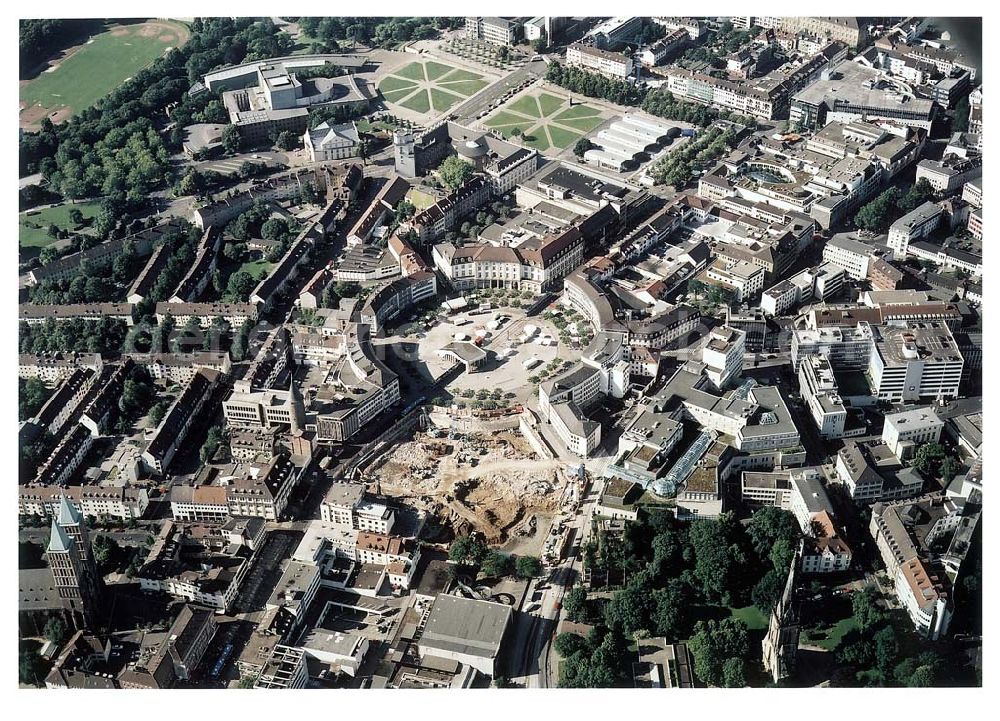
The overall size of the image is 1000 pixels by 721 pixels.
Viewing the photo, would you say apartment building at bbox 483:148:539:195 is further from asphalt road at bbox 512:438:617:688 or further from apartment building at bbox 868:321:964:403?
asphalt road at bbox 512:438:617:688

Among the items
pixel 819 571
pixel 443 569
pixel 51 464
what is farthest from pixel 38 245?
pixel 819 571

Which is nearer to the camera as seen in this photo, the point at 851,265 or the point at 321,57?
the point at 851,265

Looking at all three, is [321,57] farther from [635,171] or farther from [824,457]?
[824,457]

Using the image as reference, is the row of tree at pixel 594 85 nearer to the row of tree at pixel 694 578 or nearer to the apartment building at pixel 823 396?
the apartment building at pixel 823 396

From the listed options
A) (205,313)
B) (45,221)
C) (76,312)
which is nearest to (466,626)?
(205,313)

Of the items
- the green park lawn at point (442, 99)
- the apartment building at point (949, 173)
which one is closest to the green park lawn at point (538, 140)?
the green park lawn at point (442, 99)

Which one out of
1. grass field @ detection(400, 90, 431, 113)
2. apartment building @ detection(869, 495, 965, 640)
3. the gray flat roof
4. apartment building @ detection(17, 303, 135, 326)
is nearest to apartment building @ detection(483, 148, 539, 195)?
grass field @ detection(400, 90, 431, 113)
